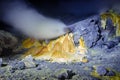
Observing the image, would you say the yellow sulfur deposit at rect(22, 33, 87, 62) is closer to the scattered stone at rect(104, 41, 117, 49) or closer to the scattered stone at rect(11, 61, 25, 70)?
the scattered stone at rect(104, 41, 117, 49)

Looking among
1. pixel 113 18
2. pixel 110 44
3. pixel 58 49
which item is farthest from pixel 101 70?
pixel 113 18


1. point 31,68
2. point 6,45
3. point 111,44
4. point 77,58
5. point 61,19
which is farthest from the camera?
point 61,19

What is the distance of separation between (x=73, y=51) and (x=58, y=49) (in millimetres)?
1150

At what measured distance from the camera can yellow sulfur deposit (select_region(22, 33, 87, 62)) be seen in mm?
14070

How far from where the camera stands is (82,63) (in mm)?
12891

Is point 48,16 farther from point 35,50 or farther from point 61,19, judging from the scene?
point 35,50

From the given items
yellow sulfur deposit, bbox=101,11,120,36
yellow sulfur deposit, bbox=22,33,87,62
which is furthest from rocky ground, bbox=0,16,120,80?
yellow sulfur deposit, bbox=22,33,87,62

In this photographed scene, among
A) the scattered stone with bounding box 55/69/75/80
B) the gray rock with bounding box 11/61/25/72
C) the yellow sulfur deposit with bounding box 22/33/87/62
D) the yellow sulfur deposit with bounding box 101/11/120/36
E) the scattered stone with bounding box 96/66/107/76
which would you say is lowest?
the scattered stone with bounding box 55/69/75/80

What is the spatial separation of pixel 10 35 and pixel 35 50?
108 inches

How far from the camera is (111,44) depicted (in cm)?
1487

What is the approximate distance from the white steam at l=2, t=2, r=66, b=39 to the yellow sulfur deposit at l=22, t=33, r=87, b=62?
64 centimetres

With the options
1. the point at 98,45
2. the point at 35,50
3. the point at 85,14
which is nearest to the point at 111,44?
the point at 98,45

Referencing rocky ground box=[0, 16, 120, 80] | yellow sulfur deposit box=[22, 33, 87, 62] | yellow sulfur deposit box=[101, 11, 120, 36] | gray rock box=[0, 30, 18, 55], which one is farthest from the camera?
yellow sulfur deposit box=[101, 11, 120, 36]

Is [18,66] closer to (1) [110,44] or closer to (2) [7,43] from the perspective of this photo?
(2) [7,43]
